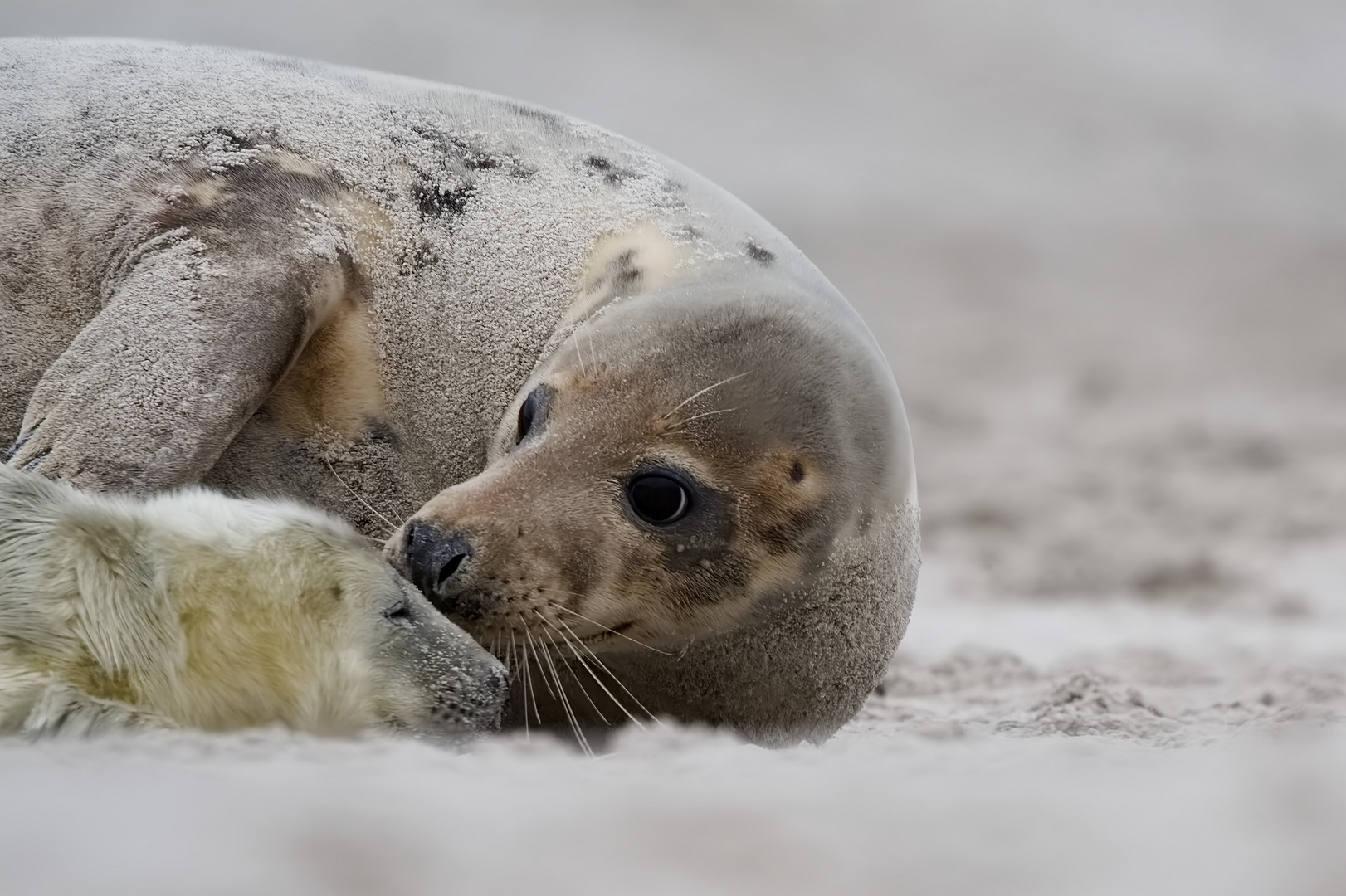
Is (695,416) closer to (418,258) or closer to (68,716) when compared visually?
(418,258)

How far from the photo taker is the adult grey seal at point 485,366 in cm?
251

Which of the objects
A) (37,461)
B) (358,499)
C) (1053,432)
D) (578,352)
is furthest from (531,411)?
(1053,432)

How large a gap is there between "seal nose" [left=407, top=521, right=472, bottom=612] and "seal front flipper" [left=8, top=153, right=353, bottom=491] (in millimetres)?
469

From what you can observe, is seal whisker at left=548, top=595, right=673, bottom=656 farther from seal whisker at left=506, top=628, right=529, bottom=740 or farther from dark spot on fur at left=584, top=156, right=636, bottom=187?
dark spot on fur at left=584, top=156, right=636, bottom=187

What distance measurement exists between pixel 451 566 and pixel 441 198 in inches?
35.5

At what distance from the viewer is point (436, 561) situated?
7.72ft

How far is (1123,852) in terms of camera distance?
1256mm

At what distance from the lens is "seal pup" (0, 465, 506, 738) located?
192 cm

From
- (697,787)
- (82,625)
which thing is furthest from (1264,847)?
(82,625)

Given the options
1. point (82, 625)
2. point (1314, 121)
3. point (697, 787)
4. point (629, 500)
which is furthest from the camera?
point (1314, 121)

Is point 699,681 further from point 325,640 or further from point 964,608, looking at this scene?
point 964,608

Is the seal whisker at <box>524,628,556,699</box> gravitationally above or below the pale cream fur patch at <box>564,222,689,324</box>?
below

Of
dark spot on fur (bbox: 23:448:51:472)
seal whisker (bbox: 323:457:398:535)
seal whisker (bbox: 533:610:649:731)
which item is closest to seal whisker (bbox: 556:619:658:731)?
seal whisker (bbox: 533:610:649:731)

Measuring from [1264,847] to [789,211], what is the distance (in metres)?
7.96
